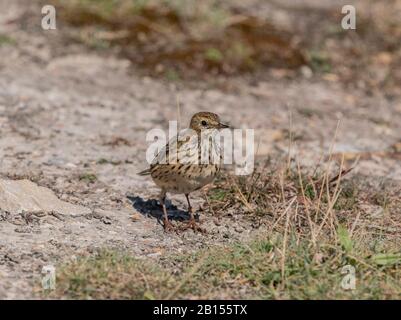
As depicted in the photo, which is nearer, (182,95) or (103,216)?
(103,216)

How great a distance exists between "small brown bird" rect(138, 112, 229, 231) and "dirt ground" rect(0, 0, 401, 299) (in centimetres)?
44

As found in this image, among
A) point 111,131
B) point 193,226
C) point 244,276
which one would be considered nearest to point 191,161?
point 193,226

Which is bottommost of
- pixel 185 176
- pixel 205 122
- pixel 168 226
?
pixel 168 226

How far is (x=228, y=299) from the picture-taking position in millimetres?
5965

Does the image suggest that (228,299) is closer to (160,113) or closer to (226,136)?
(226,136)

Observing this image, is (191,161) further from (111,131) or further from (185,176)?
(111,131)

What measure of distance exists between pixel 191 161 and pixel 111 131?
3294 millimetres

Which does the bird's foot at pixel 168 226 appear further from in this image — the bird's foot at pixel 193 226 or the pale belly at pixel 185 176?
the pale belly at pixel 185 176

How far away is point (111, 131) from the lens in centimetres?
1042

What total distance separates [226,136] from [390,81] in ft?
13.5

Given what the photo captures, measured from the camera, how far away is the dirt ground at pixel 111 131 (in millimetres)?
7059

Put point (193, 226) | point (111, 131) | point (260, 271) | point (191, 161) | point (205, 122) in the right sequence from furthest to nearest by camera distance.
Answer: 1. point (111, 131)
2. point (205, 122)
3. point (193, 226)
4. point (191, 161)
5. point (260, 271)
